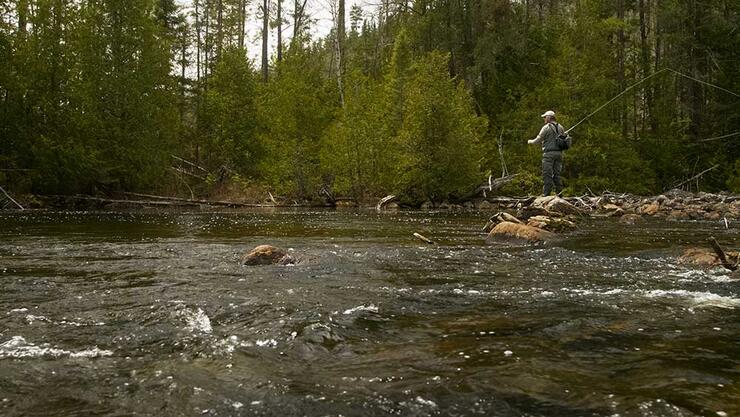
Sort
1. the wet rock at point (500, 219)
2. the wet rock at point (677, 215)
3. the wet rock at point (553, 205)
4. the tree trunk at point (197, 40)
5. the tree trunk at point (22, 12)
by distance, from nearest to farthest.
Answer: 1. the wet rock at point (500, 219)
2. the wet rock at point (553, 205)
3. the wet rock at point (677, 215)
4. the tree trunk at point (22, 12)
5. the tree trunk at point (197, 40)

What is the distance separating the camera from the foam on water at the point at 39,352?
3.82 metres

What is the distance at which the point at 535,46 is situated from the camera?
3488cm

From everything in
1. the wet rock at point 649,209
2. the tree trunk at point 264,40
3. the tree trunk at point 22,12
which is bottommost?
the wet rock at point 649,209

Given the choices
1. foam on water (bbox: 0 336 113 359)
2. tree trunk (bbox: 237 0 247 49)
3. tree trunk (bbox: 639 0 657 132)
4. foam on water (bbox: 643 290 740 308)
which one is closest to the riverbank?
tree trunk (bbox: 639 0 657 132)

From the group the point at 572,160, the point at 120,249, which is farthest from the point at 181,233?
the point at 572,160

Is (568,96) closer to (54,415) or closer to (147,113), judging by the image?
(147,113)

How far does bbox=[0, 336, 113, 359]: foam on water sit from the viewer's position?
382 centimetres

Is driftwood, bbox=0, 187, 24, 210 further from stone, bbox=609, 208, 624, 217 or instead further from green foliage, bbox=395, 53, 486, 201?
stone, bbox=609, 208, 624, 217

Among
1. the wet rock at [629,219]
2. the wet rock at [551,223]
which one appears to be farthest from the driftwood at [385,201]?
the wet rock at [551,223]

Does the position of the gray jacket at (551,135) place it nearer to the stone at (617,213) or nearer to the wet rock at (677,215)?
the stone at (617,213)

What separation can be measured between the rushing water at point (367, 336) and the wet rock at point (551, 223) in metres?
3.72

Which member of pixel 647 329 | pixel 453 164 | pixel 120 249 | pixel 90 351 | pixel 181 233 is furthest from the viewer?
pixel 453 164

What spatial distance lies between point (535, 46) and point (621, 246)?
89.7 feet

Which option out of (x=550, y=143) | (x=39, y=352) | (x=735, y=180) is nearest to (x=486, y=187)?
(x=550, y=143)
